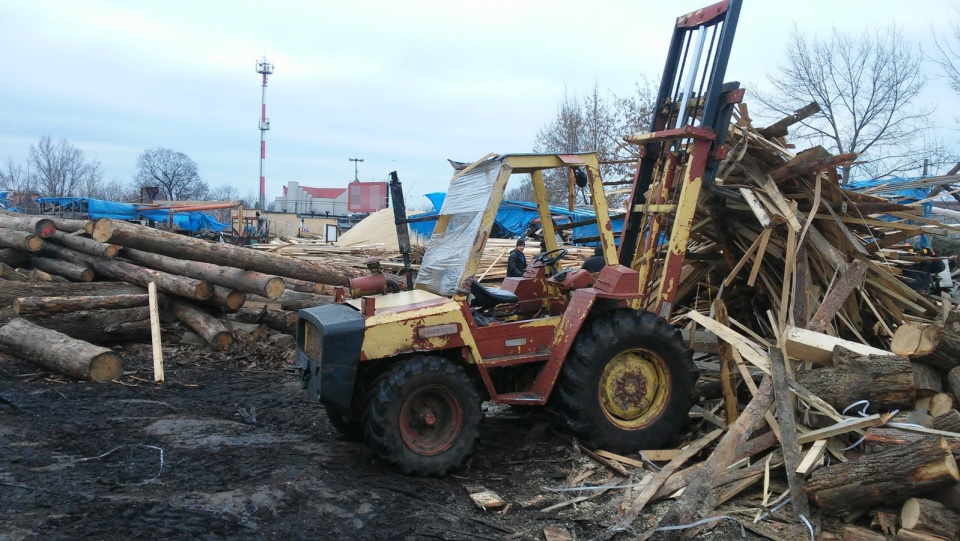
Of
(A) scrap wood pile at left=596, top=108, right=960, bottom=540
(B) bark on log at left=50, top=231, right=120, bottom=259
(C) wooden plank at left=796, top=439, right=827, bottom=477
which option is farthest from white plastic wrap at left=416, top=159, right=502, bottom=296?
(B) bark on log at left=50, top=231, right=120, bottom=259

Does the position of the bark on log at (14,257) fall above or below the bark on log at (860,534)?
above

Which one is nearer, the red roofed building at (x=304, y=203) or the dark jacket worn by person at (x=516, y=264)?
the dark jacket worn by person at (x=516, y=264)

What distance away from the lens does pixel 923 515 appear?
4.28 m

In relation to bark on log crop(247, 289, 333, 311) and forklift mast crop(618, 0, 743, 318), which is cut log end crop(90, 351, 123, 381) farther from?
forklift mast crop(618, 0, 743, 318)

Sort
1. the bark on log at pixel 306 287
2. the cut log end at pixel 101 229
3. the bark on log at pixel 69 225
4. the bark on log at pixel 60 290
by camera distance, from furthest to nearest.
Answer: the bark on log at pixel 69 225 → the bark on log at pixel 306 287 → the cut log end at pixel 101 229 → the bark on log at pixel 60 290

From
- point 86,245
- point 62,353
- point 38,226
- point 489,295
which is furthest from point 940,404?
point 38,226

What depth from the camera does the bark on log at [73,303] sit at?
982 cm

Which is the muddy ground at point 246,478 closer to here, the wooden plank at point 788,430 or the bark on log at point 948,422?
the wooden plank at point 788,430

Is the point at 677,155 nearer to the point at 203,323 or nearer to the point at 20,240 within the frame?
the point at 203,323

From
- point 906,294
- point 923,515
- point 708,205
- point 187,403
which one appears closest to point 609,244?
point 708,205

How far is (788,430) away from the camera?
208 inches

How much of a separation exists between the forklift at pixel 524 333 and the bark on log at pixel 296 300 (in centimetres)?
531

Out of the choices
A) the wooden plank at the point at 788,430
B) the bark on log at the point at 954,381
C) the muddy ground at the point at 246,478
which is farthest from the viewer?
the bark on log at the point at 954,381

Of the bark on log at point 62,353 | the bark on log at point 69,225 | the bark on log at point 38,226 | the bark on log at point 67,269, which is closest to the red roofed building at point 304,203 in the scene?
the bark on log at point 69,225
